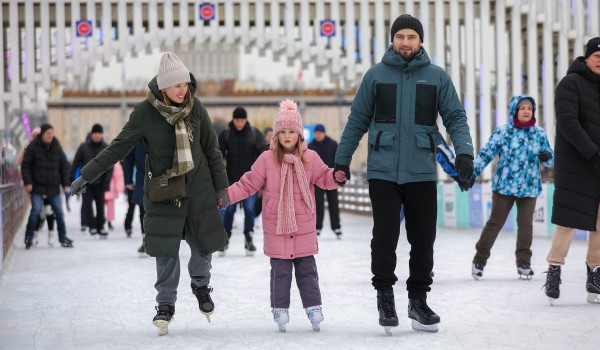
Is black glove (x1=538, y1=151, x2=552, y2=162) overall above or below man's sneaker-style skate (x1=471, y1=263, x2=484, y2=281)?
above

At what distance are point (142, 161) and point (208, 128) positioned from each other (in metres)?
3.91

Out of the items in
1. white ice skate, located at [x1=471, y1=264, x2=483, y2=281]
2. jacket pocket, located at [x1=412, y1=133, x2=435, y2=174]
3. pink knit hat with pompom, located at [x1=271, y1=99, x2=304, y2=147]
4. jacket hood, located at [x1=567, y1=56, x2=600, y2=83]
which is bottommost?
white ice skate, located at [x1=471, y1=264, x2=483, y2=281]

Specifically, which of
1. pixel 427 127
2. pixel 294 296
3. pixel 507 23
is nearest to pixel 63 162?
pixel 294 296

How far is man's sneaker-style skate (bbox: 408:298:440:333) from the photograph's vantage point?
14.0 ft

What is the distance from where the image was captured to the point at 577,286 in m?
5.92

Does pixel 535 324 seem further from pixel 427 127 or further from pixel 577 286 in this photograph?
pixel 577 286

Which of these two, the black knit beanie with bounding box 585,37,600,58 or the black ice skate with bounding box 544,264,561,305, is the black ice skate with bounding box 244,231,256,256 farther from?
the black knit beanie with bounding box 585,37,600,58

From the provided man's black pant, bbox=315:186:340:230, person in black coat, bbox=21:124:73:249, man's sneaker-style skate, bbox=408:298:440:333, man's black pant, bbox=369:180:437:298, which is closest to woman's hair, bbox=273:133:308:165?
man's black pant, bbox=369:180:437:298

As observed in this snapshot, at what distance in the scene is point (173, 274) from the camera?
450cm

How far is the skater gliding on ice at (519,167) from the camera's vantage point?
6.21 meters

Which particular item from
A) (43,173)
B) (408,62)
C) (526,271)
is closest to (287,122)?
(408,62)

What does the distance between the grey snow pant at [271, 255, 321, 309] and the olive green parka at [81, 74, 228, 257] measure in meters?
0.30

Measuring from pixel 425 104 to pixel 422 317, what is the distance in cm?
91

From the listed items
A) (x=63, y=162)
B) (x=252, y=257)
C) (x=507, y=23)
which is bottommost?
(x=252, y=257)
